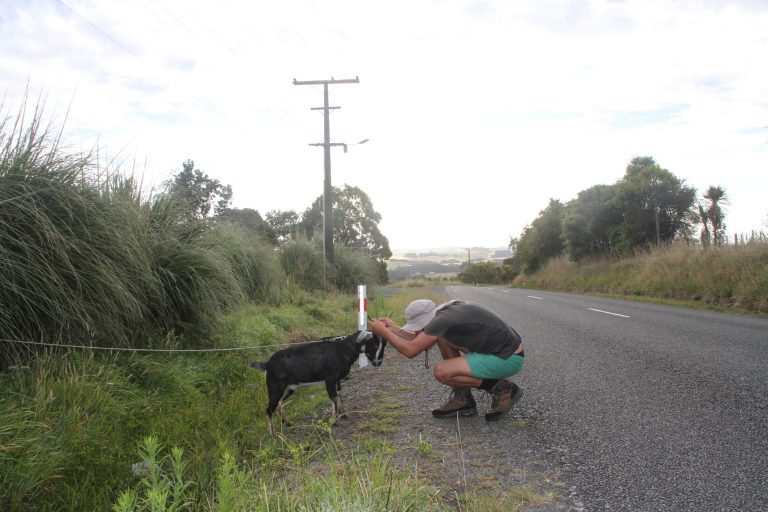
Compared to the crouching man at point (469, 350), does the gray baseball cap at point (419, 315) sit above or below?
above

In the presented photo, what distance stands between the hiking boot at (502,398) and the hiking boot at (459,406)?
0.61ft

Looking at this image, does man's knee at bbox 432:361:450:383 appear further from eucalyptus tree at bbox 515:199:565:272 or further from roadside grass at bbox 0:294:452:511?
eucalyptus tree at bbox 515:199:565:272

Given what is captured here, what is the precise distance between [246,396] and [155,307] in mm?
1680

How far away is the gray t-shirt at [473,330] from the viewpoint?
483cm

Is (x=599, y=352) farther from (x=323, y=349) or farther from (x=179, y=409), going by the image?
(x=179, y=409)

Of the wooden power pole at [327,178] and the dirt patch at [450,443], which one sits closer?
the dirt patch at [450,443]

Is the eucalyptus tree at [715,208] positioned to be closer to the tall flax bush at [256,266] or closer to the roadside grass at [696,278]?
the roadside grass at [696,278]

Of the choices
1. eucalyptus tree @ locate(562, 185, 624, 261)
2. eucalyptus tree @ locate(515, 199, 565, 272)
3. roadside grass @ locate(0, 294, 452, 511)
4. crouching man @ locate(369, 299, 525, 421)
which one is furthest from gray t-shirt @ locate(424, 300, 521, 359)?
eucalyptus tree @ locate(515, 199, 565, 272)

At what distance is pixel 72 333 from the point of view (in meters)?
5.00

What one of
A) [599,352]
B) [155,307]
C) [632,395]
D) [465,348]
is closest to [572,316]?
[599,352]

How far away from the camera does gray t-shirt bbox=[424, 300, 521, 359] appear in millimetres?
4828

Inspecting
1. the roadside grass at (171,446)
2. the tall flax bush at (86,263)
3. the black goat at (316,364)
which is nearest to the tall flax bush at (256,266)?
the tall flax bush at (86,263)

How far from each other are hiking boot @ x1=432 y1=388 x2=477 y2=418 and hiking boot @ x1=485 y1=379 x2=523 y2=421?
186 mm

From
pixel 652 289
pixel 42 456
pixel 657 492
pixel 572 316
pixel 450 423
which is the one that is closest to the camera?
pixel 657 492
